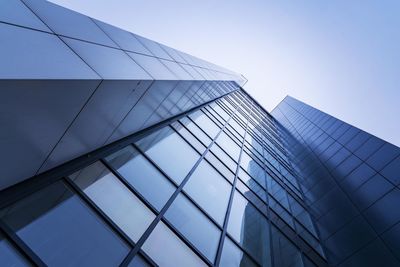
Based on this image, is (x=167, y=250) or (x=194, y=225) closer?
(x=167, y=250)

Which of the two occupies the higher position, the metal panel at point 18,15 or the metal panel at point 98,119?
the metal panel at point 18,15

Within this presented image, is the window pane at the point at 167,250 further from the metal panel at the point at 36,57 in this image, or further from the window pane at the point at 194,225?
the metal panel at the point at 36,57

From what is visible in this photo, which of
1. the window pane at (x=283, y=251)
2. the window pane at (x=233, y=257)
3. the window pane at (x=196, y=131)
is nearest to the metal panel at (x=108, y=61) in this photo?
the window pane at (x=233, y=257)

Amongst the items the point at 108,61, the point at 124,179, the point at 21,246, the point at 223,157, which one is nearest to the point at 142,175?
the point at 124,179

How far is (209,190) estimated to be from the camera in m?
9.55

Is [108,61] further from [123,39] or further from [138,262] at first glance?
[138,262]

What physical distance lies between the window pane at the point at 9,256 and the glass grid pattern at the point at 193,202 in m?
0.12

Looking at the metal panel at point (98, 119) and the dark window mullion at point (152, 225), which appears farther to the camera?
the dark window mullion at point (152, 225)

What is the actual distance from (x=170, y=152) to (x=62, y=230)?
497 centimetres

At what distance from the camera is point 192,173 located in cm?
946

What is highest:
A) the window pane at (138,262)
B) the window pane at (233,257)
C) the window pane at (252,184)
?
the window pane at (138,262)

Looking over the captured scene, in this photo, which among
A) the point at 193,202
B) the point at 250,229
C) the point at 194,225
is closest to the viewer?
the point at 194,225

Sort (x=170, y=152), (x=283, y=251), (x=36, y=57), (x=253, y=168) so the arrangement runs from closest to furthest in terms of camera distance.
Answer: (x=36, y=57), (x=170, y=152), (x=283, y=251), (x=253, y=168)

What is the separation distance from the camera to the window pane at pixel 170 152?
8352 millimetres
